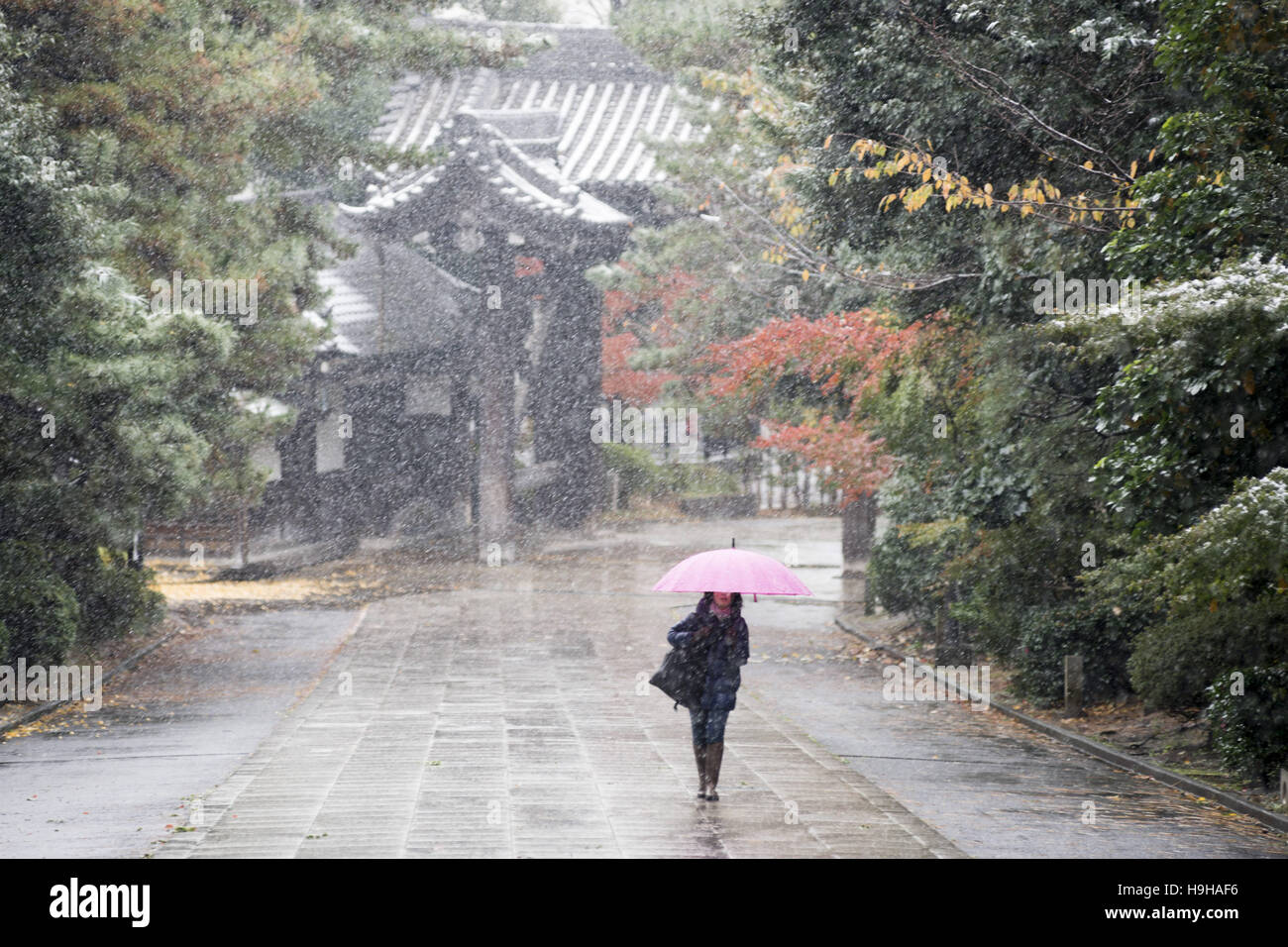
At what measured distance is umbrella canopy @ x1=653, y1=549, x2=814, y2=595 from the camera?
8219 mm

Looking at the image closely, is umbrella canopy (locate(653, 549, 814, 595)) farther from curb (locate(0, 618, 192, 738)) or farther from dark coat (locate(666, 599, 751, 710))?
curb (locate(0, 618, 192, 738))

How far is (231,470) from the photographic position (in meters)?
18.8

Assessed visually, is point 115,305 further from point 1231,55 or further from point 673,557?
point 673,557

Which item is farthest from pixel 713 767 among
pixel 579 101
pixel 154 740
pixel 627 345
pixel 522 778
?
pixel 579 101

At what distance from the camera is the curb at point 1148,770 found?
9414 millimetres

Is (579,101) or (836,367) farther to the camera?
(579,101)

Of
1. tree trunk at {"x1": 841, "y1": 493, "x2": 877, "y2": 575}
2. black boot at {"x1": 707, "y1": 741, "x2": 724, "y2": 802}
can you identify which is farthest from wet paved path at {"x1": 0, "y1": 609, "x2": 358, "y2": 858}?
tree trunk at {"x1": 841, "y1": 493, "x2": 877, "y2": 575}

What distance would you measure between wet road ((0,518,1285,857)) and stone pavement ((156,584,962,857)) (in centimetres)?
3

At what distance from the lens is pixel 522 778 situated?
9516 mm

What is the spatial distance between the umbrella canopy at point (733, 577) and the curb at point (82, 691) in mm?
7319

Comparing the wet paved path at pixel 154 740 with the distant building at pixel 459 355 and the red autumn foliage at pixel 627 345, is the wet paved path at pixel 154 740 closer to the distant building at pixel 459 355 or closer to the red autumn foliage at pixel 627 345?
the distant building at pixel 459 355

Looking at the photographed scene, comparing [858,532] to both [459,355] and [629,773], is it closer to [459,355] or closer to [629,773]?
[459,355]

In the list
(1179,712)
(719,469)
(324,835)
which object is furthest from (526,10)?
(324,835)

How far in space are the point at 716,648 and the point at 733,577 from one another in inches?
23.5
